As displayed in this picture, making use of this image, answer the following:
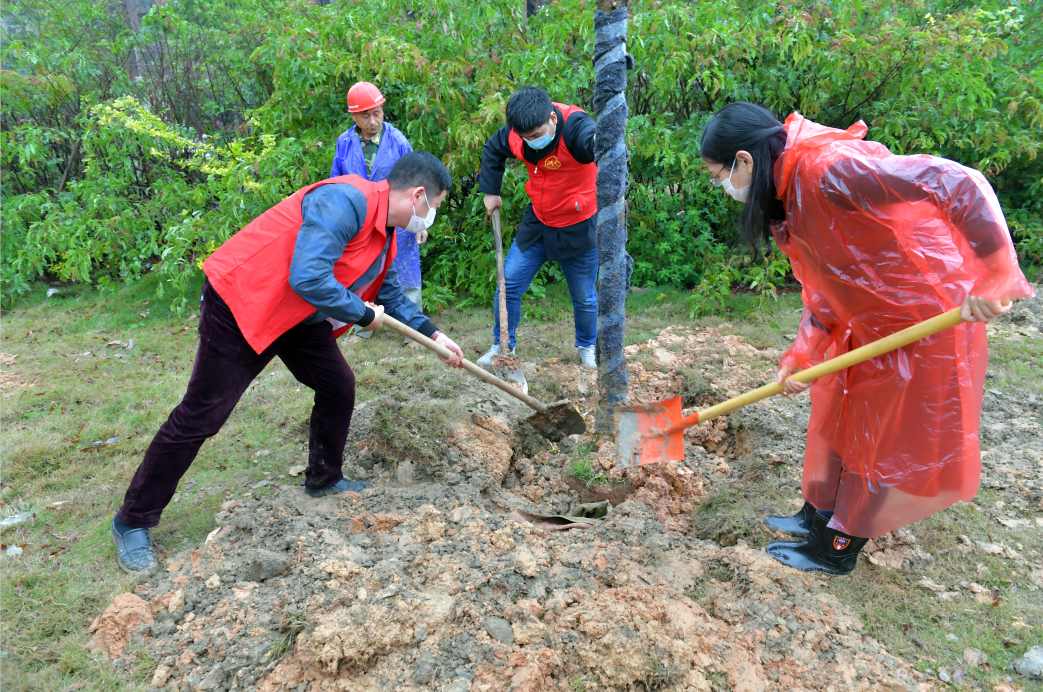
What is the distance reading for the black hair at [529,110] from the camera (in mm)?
3479

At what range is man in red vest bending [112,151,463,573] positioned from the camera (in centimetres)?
233

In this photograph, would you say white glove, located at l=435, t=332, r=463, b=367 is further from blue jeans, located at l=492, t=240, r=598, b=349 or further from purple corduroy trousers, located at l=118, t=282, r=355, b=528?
blue jeans, located at l=492, t=240, r=598, b=349

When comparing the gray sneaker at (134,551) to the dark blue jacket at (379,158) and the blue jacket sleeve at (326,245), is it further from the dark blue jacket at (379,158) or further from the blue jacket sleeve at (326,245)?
the dark blue jacket at (379,158)

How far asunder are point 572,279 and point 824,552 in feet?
7.56

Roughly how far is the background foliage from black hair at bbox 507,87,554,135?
1538 mm

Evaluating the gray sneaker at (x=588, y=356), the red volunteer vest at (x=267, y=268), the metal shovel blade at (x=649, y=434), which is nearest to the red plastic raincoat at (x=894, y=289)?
the metal shovel blade at (x=649, y=434)

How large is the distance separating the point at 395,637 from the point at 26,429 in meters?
3.07

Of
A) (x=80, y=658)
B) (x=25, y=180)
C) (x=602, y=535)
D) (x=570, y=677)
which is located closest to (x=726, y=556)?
(x=602, y=535)

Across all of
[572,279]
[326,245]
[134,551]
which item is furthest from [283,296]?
[572,279]

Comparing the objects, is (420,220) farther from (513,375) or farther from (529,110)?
(513,375)

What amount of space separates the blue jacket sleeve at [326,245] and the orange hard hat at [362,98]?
2.37 m

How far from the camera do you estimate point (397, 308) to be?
A: 2.97m

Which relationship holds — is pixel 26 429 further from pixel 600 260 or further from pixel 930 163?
pixel 930 163

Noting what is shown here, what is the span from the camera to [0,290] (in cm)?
593
